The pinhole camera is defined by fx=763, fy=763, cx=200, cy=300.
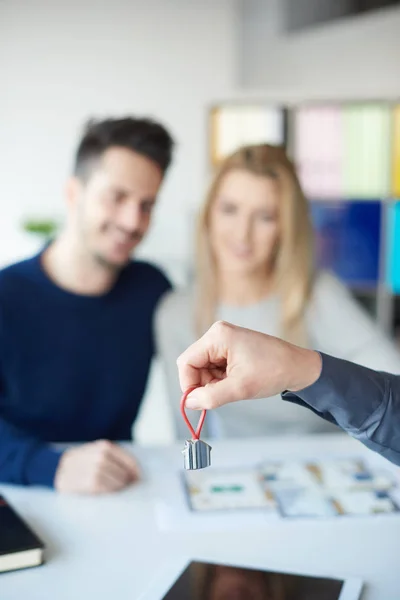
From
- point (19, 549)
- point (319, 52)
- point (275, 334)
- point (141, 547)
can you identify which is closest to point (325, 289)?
point (275, 334)

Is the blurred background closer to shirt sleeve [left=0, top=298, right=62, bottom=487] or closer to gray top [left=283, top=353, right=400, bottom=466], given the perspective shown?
shirt sleeve [left=0, top=298, right=62, bottom=487]

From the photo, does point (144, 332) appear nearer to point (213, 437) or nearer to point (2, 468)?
point (213, 437)

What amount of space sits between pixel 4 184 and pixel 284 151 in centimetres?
217

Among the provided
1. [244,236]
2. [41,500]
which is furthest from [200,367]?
[244,236]

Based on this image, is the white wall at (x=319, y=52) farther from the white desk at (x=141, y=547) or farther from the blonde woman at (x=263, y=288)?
the white desk at (x=141, y=547)

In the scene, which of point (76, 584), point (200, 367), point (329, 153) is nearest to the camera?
point (200, 367)

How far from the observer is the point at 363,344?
152 centimetres

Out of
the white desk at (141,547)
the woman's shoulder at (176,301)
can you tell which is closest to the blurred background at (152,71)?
the woman's shoulder at (176,301)

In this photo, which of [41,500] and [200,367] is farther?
[41,500]

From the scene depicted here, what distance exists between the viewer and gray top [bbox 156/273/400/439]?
1.48 m

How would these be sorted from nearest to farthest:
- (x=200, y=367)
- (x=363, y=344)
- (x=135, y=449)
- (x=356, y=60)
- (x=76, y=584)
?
(x=200, y=367)
(x=76, y=584)
(x=135, y=449)
(x=363, y=344)
(x=356, y=60)

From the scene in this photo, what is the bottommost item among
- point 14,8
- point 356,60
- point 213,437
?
point 213,437

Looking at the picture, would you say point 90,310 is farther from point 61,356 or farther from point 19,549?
point 19,549

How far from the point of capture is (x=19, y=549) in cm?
96
